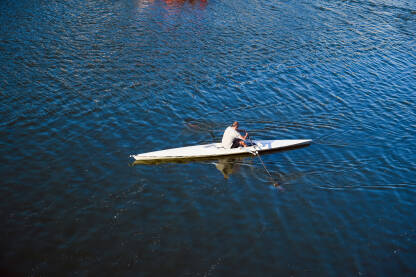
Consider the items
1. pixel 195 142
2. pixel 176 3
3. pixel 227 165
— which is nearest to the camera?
pixel 227 165

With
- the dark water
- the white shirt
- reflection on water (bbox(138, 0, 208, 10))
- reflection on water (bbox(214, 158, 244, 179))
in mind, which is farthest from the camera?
reflection on water (bbox(138, 0, 208, 10))

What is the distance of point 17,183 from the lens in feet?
50.0

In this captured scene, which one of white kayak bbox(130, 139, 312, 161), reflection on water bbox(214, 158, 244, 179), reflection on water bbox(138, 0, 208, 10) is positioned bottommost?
reflection on water bbox(214, 158, 244, 179)

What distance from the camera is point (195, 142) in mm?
19219

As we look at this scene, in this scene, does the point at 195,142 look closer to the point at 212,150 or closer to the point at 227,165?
the point at 212,150

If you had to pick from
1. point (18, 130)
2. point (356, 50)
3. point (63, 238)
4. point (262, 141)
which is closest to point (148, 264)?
point (63, 238)

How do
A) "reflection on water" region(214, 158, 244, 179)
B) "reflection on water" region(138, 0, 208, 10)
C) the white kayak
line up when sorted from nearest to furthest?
the white kayak → "reflection on water" region(214, 158, 244, 179) → "reflection on water" region(138, 0, 208, 10)

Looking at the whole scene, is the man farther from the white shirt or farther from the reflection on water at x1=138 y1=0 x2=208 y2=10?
the reflection on water at x1=138 y1=0 x2=208 y2=10

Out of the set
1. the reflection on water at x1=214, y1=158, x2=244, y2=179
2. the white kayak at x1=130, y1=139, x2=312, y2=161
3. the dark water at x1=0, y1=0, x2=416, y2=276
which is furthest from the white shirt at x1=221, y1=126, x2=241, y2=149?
the dark water at x1=0, y1=0, x2=416, y2=276

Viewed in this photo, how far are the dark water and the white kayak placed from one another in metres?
0.49

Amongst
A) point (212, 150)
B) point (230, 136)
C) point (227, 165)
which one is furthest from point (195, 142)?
point (227, 165)

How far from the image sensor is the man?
18250 mm

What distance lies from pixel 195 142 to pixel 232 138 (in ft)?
6.87

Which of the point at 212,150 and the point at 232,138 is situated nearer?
the point at 232,138
